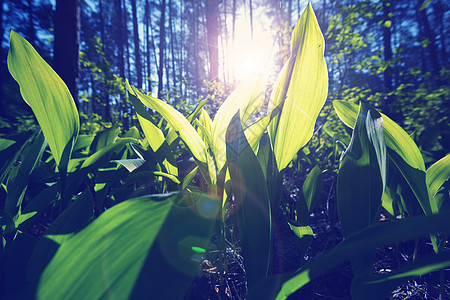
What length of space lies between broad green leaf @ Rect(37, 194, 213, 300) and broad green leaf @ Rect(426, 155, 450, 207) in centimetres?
54

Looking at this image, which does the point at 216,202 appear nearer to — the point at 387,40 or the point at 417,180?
the point at 417,180

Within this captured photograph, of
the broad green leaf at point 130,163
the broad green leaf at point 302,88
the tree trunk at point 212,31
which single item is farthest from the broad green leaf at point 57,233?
the tree trunk at point 212,31

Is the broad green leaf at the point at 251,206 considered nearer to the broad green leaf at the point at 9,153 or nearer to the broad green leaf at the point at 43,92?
the broad green leaf at the point at 43,92

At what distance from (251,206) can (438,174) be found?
444mm

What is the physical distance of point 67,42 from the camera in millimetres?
1649

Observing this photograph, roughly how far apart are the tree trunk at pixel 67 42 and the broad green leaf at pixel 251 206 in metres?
1.66

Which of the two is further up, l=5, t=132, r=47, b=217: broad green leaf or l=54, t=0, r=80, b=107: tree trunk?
l=54, t=0, r=80, b=107: tree trunk

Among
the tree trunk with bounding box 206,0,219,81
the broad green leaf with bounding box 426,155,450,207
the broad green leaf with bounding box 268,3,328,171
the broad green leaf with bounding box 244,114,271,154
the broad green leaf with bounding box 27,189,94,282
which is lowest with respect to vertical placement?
the broad green leaf with bounding box 27,189,94,282

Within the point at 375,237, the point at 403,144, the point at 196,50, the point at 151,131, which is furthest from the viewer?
the point at 196,50

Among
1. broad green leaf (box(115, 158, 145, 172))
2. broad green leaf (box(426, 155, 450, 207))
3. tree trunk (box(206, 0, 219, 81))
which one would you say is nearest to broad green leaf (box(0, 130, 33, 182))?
broad green leaf (box(115, 158, 145, 172))

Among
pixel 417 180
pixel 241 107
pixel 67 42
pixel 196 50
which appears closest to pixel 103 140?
pixel 241 107

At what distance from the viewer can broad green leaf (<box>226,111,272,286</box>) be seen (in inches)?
13.9

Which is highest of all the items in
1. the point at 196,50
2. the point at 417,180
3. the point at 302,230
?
the point at 196,50

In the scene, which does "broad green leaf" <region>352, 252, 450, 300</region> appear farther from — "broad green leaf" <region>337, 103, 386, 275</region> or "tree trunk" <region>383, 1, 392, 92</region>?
"tree trunk" <region>383, 1, 392, 92</region>
